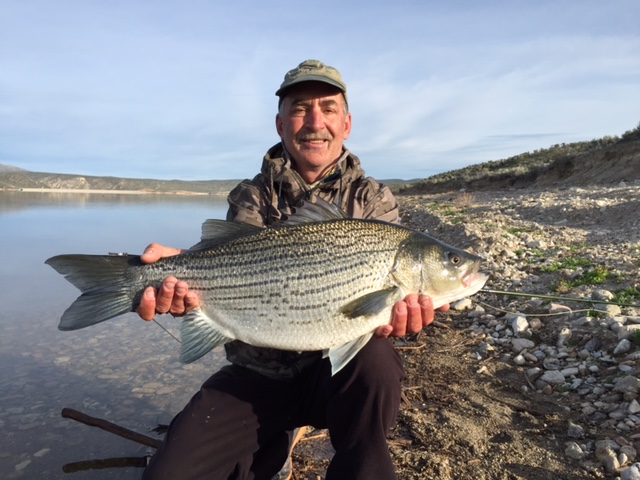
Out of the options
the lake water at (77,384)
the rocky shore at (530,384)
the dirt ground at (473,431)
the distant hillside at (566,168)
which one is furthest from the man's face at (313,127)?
the distant hillside at (566,168)

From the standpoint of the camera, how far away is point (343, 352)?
3.19 metres

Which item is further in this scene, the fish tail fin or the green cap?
the green cap

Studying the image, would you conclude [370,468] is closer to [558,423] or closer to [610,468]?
[610,468]

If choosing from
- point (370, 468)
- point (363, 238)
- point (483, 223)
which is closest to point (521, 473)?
point (370, 468)

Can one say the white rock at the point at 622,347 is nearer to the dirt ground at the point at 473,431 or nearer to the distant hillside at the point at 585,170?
the dirt ground at the point at 473,431

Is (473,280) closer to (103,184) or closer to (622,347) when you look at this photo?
(622,347)

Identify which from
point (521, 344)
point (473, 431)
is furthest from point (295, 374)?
point (521, 344)

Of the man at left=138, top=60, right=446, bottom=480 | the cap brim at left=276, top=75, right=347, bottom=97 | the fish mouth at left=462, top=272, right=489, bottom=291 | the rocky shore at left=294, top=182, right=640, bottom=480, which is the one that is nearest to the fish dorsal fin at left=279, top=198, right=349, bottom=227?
the man at left=138, top=60, right=446, bottom=480

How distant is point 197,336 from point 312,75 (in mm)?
2319

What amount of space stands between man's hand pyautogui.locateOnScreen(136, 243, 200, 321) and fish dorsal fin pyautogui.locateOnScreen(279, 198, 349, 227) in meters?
0.86

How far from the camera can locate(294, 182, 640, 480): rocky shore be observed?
358 cm

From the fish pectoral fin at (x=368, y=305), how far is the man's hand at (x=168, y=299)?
110 cm

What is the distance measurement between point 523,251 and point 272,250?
23.3 feet

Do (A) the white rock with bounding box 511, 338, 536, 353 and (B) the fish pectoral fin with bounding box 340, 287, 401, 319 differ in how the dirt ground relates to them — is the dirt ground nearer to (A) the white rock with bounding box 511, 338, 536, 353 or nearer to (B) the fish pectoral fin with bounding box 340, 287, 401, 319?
(A) the white rock with bounding box 511, 338, 536, 353
